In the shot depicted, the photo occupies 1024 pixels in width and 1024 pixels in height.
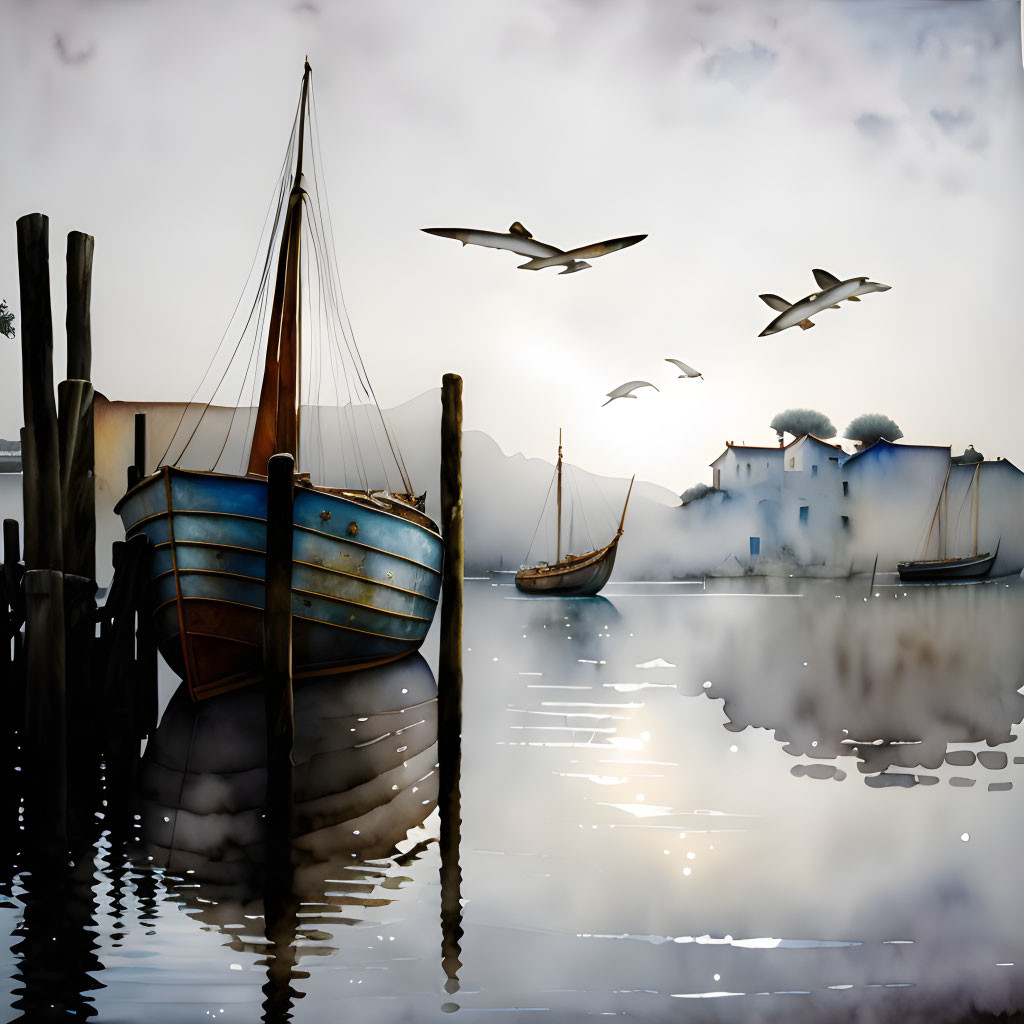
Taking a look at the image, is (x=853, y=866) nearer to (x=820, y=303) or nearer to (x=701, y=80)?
(x=820, y=303)

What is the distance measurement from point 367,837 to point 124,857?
701 millimetres

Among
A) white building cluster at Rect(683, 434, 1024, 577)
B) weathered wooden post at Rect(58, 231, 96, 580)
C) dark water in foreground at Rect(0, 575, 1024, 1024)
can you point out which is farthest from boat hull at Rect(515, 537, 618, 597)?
weathered wooden post at Rect(58, 231, 96, 580)

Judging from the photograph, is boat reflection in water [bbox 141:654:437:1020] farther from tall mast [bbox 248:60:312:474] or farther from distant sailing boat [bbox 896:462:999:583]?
distant sailing boat [bbox 896:462:999:583]

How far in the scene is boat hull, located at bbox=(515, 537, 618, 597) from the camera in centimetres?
1817

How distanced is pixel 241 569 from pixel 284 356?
1.47 meters

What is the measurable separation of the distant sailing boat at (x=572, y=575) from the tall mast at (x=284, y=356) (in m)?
11.5

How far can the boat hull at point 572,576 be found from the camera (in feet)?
59.6

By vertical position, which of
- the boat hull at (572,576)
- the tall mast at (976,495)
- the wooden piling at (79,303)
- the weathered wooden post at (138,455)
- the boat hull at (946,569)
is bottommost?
the boat hull at (572,576)

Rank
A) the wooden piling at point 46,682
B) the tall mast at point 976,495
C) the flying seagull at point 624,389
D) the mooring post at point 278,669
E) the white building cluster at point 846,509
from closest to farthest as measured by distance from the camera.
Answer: the wooden piling at point 46,682 → the mooring post at point 278,669 → the flying seagull at point 624,389 → the tall mast at point 976,495 → the white building cluster at point 846,509

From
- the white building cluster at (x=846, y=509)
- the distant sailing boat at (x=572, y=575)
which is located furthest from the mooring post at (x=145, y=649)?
the distant sailing boat at (x=572, y=575)

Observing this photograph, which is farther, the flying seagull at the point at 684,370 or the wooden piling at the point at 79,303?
the flying seagull at the point at 684,370

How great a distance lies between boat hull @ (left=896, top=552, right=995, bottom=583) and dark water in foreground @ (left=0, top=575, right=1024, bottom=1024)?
4747 millimetres

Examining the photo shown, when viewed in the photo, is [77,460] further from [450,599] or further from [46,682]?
[450,599]

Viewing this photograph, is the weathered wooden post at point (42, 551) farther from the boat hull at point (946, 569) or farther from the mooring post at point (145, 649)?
the boat hull at point (946, 569)
